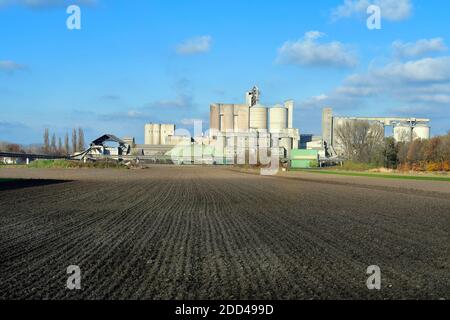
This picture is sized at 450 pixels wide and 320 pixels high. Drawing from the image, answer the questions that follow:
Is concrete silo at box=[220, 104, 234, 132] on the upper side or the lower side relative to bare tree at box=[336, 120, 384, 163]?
upper

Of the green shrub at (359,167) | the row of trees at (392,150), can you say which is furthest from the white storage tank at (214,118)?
the green shrub at (359,167)

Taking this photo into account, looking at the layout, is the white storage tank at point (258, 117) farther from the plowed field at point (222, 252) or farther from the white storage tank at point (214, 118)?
the plowed field at point (222, 252)

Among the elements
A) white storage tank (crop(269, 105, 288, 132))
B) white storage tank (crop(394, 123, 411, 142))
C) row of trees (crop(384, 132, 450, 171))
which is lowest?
row of trees (crop(384, 132, 450, 171))

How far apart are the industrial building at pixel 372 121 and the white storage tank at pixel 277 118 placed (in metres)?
13.7

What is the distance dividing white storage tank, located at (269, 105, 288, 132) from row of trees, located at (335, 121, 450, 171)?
32648mm

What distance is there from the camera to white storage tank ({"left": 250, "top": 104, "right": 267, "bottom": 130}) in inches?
6777

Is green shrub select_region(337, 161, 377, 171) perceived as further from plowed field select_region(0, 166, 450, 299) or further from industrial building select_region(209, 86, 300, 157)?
plowed field select_region(0, 166, 450, 299)

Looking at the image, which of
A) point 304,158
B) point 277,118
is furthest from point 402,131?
point 277,118

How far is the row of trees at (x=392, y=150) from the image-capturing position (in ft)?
310

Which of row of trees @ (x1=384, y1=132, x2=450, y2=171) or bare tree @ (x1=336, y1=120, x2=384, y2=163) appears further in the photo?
bare tree @ (x1=336, y1=120, x2=384, y2=163)

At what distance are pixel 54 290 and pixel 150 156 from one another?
179 m
